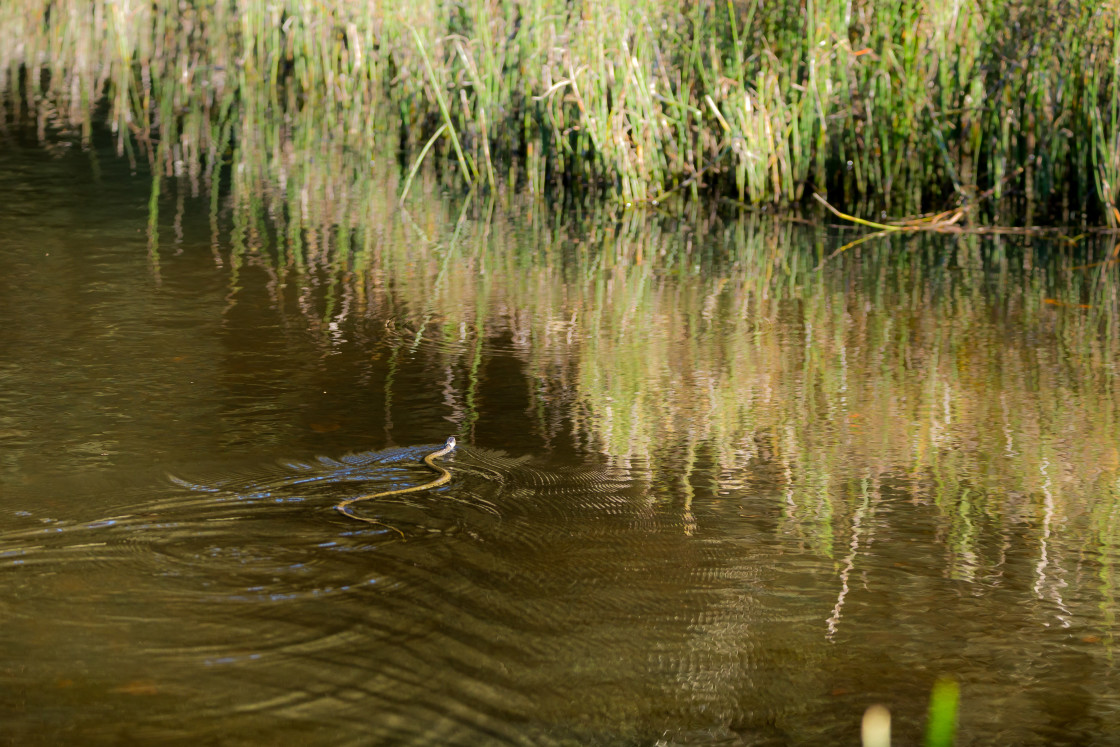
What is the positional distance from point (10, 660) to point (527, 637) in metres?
0.81

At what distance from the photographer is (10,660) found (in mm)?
2143

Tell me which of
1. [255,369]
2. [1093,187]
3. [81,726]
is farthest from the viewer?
[1093,187]

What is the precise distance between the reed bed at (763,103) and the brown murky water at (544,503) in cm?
138

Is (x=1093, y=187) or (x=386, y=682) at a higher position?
(x=1093, y=187)

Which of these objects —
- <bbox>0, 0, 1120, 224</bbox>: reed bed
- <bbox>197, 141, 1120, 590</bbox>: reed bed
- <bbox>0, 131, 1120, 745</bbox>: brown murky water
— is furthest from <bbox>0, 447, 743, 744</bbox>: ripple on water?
<bbox>0, 0, 1120, 224</bbox>: reed bed

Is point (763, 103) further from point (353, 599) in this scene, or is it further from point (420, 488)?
point (353, 599)

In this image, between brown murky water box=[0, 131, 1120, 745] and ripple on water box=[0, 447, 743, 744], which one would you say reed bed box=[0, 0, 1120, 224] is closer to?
brown murky water box=[0, 131, 1120, 745]

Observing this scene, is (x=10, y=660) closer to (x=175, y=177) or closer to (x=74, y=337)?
(x=74, y=337)

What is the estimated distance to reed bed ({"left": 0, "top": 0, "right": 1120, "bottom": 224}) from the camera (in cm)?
625

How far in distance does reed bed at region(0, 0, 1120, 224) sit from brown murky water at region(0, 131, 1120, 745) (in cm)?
138

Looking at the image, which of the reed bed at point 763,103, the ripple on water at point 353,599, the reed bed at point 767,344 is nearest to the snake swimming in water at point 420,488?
the ripple on water at point 353,599

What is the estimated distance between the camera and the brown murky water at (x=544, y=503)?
2.11 meters

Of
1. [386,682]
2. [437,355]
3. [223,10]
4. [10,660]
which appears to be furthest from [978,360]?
[223,10]

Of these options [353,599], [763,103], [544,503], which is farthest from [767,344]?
[763,103]
